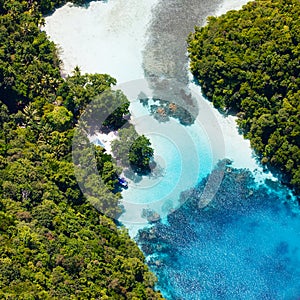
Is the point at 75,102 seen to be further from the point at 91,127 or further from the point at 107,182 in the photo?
the point at 107,182

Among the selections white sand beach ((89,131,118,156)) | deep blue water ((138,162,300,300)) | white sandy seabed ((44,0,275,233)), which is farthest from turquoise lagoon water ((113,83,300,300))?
white sandy seabed ((44,0,275,233))

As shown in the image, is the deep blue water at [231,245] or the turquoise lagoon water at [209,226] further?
the turquoise lagoon water at [209,226]

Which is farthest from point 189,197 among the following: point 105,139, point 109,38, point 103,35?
point 103,35

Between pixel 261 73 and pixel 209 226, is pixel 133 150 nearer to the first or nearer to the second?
pixel 209 226

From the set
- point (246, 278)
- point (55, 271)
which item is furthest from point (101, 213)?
point (246, 278)

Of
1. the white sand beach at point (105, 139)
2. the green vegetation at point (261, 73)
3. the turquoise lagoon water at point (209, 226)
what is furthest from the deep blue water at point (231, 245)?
the white sand beach at point (105, 139)

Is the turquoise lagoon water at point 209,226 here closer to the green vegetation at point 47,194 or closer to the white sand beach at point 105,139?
the white sand beach at point 105,139
